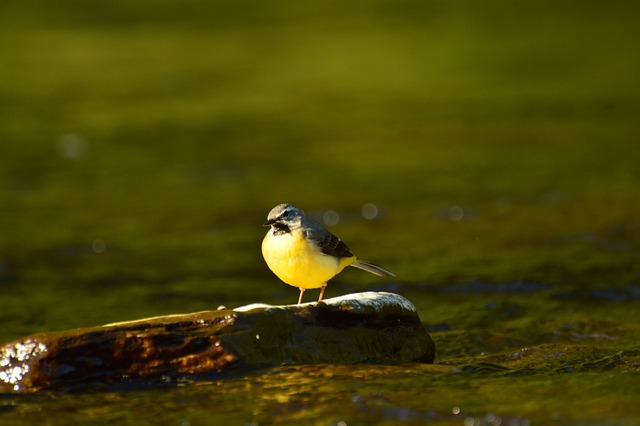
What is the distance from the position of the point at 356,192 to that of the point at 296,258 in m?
8.48

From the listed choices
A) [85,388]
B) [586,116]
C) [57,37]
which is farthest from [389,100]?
[85,388]

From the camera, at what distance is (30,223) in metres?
14.5

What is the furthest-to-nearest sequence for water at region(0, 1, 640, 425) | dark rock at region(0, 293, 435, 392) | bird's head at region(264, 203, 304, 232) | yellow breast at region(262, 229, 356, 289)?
bird's head at region(264, 203, 304, 232)
yellow breast at region(262, 229, 356, 289)
dark rock at region(0, 293, 435, 392)
water at region(0, 1, 640, 425)

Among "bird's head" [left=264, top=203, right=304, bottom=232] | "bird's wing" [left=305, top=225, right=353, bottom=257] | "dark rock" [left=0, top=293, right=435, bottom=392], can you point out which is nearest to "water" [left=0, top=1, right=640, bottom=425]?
"dark rock" [left=0, top=293, right=435, bottom=392]

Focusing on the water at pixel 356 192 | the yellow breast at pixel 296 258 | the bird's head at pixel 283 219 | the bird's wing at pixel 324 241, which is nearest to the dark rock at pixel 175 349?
the water at pixel 356 192

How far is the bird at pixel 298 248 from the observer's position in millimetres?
7590

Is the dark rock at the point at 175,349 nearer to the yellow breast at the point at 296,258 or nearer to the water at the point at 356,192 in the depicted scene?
the water at the point at 356,192

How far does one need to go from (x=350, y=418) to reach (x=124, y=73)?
20.8 m

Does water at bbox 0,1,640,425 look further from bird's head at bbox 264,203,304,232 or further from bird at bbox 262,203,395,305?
bird's head at bbox 264,203,304,232

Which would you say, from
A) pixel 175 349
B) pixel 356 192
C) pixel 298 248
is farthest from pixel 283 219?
pixel 356 192

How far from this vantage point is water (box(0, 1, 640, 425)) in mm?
7266

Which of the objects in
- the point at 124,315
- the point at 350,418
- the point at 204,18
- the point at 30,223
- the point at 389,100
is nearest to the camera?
the point at 350,418

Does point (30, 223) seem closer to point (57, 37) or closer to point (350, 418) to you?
point (350, 418)

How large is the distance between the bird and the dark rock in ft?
0.98
